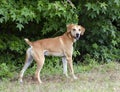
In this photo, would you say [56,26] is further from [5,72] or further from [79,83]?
[79,83]

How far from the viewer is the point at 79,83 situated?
376 inches

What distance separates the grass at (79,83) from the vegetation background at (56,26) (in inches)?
43.6

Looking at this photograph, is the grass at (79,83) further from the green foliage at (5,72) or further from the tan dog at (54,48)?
the green foliage at (5,72)

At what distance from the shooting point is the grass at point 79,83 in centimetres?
883

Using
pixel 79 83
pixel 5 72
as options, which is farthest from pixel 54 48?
pixel 5 72

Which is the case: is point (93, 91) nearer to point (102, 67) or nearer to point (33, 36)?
point (102, 67)

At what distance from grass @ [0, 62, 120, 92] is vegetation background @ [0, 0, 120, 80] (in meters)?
1.11

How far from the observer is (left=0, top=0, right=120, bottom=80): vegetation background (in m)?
10.9

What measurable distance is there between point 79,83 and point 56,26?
2748 millimetres

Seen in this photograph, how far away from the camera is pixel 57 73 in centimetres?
1114

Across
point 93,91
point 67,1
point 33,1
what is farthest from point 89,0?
point 93,91

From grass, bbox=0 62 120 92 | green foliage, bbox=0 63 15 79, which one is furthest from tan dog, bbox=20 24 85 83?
green foliage, bbox=0 63 15 79

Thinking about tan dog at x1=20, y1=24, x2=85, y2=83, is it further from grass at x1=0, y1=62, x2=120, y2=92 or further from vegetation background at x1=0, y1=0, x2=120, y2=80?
vegetation background at x1=0, y1=0, x2=120, y2=80

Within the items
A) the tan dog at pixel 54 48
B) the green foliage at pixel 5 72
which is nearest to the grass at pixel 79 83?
the tan dog at pixel 54 48
